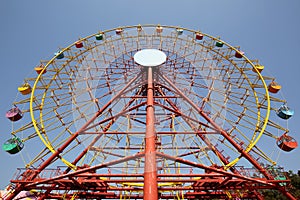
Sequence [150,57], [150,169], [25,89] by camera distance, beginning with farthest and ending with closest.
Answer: [150,57]
[25,89]
[150,169]

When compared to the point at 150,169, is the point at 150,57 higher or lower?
higher

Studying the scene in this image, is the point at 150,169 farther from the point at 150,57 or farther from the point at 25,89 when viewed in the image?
the point at 25,89

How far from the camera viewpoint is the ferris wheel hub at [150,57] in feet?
56.1

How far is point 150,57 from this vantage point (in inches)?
698

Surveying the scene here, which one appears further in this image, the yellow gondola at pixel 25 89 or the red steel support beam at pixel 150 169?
the yellow gondola at pixel 25 89

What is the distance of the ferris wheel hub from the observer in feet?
56.1

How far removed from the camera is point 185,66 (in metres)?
19.0

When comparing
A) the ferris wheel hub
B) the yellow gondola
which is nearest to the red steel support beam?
the ferris wheel hub

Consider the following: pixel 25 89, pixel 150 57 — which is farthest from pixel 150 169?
pixel 25 89

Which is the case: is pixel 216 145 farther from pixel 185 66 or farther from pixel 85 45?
Answer: pixel 85 45

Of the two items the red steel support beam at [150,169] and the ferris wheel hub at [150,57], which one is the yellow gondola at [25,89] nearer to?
the ferris wheel hub at [150,57]


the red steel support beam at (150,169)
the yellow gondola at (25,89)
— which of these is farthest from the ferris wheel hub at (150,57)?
the yellow gondola at (25,89)

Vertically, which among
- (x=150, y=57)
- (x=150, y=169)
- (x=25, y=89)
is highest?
(x=150, y=57)

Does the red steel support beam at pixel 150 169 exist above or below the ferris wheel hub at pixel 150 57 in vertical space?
below
